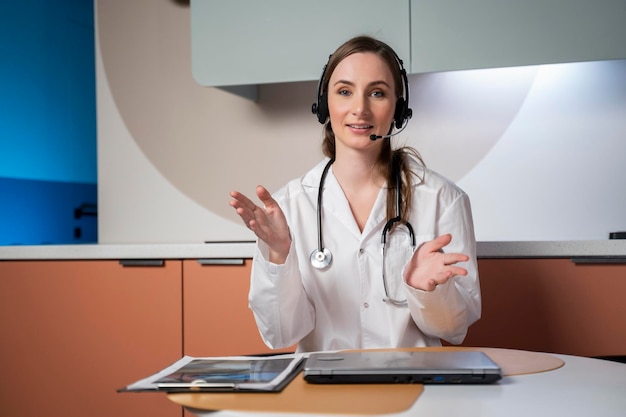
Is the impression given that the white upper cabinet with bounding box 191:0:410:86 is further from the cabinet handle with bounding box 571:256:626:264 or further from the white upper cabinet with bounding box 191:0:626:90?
the cabinet handle with bounding box 571:256:626:264

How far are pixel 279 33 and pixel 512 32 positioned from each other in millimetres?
859

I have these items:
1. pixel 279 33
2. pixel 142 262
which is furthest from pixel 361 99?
pixel 142 262

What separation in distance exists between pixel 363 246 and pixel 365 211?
0.39 feet

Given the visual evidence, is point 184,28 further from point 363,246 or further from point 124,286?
point 363,246

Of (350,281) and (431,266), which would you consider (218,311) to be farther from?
(431,266)

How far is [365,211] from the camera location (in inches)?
80.1

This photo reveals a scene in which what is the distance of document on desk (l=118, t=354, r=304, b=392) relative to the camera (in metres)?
1.06

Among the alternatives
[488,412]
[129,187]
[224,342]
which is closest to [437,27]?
[224,342]

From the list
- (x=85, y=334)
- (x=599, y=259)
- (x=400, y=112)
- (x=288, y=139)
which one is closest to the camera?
(x=400, y=112)

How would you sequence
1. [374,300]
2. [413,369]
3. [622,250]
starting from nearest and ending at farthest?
[413,369] < [374,300] < [622,250]

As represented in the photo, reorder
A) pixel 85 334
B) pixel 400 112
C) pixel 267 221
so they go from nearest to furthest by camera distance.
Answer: pixel 267 221 < pixel 400 112 < pixel 85 334

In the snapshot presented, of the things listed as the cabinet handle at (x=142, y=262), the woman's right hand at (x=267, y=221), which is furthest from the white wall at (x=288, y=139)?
the woman's right hand at (x=267, y=221)

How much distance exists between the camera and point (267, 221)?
1.58 meters

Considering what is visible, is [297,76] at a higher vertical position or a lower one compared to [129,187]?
higher
